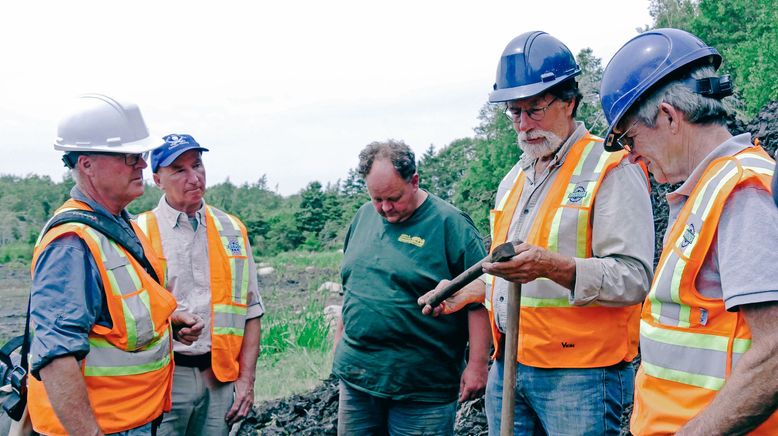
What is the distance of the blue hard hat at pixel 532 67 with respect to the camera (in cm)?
294

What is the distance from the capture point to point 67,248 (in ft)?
8.73

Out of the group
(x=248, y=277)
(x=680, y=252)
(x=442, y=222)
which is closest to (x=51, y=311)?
(x=248, y=277)

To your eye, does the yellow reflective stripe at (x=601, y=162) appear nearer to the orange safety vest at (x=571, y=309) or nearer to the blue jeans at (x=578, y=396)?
the orange safety vest at (x=571, y=309)

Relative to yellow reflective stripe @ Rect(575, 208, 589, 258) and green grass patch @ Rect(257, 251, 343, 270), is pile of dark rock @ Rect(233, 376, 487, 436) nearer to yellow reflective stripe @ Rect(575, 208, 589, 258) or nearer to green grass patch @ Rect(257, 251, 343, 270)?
yellow reflective stripe @ Rect(575, 208, 589, 258)

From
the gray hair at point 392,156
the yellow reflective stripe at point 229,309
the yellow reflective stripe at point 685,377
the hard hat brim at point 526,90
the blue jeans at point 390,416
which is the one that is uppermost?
the hard hat brim at point 526,90

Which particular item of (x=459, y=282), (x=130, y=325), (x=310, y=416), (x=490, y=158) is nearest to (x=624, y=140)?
(x=459, y=282)

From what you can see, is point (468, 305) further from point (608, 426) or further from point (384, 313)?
point (608, 426)

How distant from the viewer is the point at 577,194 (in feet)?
9.06

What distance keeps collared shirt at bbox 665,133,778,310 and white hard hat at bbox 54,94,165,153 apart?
2.32 metres

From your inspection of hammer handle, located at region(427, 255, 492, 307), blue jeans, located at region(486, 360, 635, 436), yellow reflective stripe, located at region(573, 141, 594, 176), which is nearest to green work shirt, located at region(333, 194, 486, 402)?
hammer handle, located at region(427, 255, 492, 307)

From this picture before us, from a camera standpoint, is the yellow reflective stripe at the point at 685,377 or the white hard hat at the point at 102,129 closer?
the yellow reflective stripe at the point at 685,377

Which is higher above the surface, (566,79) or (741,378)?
(566,79)

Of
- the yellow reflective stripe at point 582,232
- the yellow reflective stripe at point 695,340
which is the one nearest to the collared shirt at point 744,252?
the yellow reflective stripe at point 695,340

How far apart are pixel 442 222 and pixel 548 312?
39.6 inches
